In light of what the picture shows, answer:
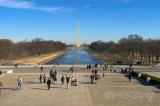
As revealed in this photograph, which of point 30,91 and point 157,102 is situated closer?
point 157,102

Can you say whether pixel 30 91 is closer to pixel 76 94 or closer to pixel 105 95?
pixel 76 94

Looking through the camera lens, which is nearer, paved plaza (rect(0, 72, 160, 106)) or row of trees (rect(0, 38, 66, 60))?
paved plaza (rect(0, 72, 160, 106))

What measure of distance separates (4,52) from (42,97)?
76668mm

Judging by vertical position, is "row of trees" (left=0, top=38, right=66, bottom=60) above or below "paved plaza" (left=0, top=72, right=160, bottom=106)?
above

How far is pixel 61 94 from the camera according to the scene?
33594 mm

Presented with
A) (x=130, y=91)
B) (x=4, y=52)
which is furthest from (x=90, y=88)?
(x=4, y=52)

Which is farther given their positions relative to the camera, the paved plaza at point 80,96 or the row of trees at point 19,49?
the row of trees at point 19,49

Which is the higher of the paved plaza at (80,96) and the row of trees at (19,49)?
the row of trees at (19,49)

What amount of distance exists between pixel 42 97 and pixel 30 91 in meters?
4.09

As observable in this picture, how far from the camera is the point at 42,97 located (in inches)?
Answer: 1243

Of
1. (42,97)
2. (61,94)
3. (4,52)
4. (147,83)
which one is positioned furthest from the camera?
(4,52)

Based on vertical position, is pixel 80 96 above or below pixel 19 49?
below

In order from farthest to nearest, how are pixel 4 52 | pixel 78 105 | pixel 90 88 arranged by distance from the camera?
pixel 4 52, pixel 90 88, pixel 78 105

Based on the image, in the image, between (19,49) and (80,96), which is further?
(19,49)
